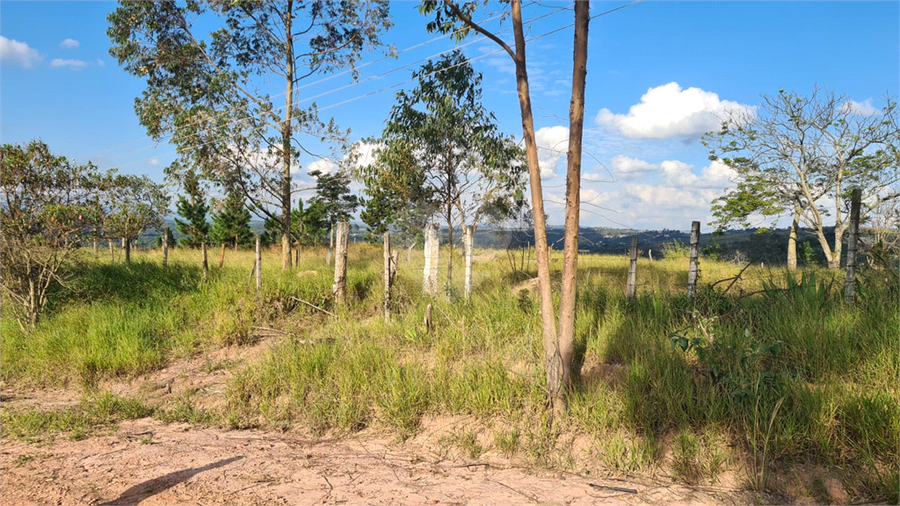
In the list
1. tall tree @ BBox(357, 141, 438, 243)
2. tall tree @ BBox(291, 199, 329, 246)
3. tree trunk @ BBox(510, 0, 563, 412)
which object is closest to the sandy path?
tree trunk @ BBox(510, 0, 563, 412)

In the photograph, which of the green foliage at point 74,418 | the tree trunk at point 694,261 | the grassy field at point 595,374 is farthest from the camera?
the tree trunk at point 694,261

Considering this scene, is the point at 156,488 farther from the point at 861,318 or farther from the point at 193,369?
the point at 861,318

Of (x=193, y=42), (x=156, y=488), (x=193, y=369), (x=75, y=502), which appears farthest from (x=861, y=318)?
(x=193, y=42)

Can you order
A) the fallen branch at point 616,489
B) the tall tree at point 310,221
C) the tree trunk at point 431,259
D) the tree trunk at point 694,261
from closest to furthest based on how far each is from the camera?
the fallen branch at point 616,489 < the tree trunk at point 694,261 < the tree trunk at point 431,259 < the tall tree at point 310,221

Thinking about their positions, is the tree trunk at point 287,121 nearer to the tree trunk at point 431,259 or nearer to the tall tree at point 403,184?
the tall tree at point 403,184

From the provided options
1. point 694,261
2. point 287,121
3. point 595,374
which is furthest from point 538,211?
point 287,121

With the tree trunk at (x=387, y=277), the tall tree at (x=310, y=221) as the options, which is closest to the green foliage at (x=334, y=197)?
the tall tree at (x=310, y=221)

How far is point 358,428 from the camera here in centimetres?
542

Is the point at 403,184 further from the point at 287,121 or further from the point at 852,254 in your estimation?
the point at 852,254

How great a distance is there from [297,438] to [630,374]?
11.1ft

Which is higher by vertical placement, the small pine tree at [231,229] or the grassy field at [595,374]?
the small pine tree at [231,229]

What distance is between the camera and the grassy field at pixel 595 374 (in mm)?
4059

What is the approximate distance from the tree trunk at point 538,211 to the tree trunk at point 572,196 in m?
0.08

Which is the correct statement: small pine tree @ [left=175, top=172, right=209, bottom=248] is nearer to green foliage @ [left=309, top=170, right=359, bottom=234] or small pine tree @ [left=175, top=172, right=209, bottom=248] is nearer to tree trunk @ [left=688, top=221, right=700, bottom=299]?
green foliage @ [left=309, top=170, right=359, bottom=234]
